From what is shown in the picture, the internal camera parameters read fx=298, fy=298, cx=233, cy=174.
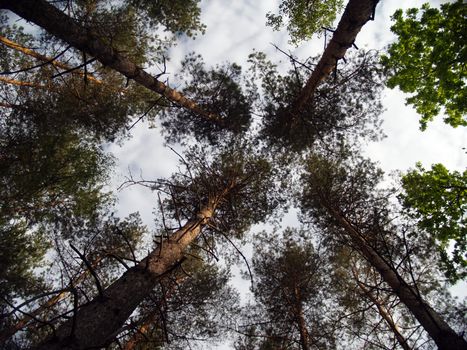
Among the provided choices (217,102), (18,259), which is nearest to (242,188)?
(217,102)

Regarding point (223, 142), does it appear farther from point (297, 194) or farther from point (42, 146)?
point (42, 146)

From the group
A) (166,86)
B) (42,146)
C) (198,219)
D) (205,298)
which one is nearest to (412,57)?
(166,86)

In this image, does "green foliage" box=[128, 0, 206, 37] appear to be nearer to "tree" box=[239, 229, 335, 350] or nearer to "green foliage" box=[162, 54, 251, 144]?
"green foliage" box=[162, 54, 251, 144]

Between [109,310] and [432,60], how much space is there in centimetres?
769

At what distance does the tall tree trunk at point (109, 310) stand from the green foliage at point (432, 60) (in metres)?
6.82

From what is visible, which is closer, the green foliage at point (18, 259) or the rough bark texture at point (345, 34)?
the rough bark texture at point (345, 34)

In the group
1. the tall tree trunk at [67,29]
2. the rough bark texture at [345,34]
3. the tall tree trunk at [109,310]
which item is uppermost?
the tall tree trunk at [67,29]

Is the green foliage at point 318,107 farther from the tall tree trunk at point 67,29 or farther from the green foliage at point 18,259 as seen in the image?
the green foliage at point 18,259

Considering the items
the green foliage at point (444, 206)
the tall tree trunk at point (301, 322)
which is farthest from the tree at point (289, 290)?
the green foliage at point (444, 206)

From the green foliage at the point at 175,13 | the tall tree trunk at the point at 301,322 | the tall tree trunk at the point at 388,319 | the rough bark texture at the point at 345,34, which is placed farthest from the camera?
the green foliage at the point at 175,13

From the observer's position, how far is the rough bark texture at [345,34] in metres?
4.82

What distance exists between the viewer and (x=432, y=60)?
6.54m

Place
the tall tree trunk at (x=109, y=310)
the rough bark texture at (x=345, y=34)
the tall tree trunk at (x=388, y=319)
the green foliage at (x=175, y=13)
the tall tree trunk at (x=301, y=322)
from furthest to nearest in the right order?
1. the green foliage at (x=175, y=13)
2. the tall tree trunk at (x=301, y=322)
3. the rough bark texture at (x=345, y=34)
4. the tall tree trunk at (x=388, y=319)
5. the tall tree trunk at (x=109, y=310)

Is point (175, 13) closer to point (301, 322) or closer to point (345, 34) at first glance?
point (345, 34)
